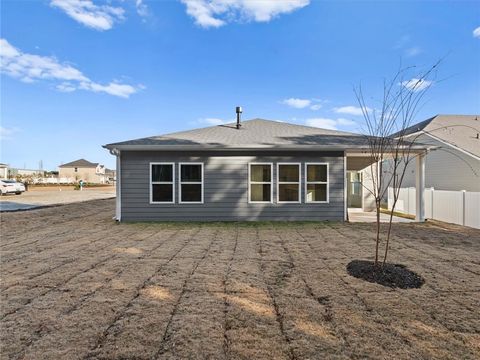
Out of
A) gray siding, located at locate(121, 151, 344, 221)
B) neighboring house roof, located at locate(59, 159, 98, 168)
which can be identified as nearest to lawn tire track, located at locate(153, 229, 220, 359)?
gray siding, located at locate(121, 151, 344, 221)

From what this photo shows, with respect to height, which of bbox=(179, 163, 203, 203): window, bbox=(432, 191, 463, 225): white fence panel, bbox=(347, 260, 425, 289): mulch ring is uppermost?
bbox=(179, 163, 203, 203): window

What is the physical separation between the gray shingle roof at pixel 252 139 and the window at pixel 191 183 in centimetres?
75

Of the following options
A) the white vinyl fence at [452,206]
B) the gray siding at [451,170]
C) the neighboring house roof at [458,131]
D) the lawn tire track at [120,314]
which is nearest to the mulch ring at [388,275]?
the lawn tire track at [120,314]

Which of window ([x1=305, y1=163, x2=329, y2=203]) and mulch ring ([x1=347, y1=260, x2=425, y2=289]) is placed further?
window ([x1=305, y1=163, x2=329, y2=203])

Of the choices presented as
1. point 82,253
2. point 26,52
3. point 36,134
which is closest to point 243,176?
point 82,253

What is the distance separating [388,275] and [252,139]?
653cm

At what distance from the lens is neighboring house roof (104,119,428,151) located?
8.80m

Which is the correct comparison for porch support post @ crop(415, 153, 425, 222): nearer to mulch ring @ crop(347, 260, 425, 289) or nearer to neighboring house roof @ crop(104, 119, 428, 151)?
neighboring house roof @ crop(104, 119, 428, 151)

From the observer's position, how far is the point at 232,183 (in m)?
9.19

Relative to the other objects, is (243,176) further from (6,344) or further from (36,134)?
(36,134)

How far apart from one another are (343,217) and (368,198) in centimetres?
399

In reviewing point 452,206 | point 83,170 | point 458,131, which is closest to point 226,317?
point 452,206

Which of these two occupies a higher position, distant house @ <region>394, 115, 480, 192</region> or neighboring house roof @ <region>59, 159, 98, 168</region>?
neighboring house roof @ <region>59, 159, 98, 168</region>

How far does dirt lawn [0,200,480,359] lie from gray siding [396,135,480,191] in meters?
9.42
